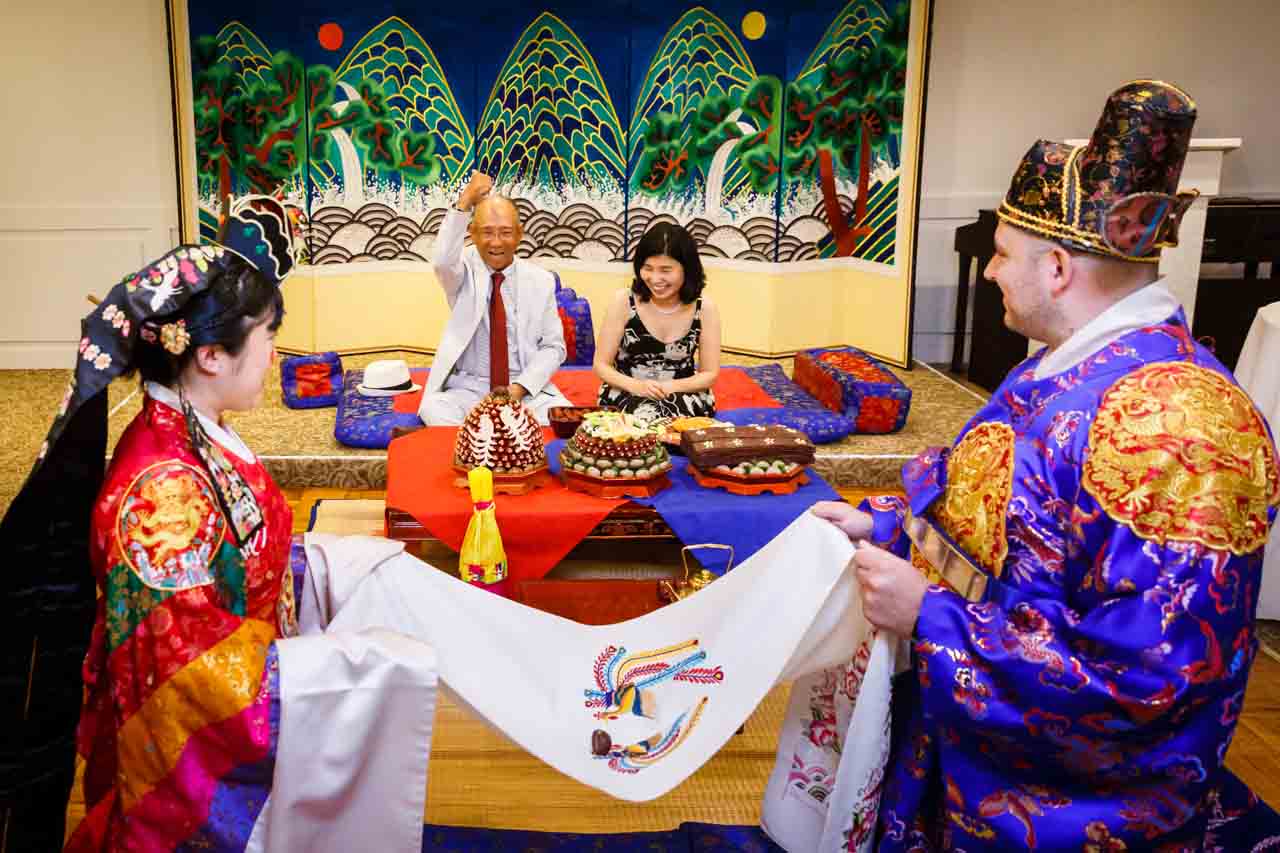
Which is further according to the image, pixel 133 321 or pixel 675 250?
pixel 675 250

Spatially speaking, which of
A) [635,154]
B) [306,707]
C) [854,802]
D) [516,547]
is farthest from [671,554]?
[635,154]

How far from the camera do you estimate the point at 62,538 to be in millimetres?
1675

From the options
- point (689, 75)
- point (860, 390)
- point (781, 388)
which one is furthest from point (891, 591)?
point (689, 75)

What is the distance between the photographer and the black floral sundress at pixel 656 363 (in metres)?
4.53

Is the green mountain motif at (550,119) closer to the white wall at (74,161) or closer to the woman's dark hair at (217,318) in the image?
the white wall at (74,161)

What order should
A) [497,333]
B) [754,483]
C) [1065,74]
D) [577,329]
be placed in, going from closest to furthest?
[754,483] < [497,333] < [577,329] < [1065,74]

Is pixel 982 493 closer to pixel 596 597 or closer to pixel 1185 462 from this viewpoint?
pixel 1185 462

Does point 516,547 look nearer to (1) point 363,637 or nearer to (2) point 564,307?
(1) point 363,637

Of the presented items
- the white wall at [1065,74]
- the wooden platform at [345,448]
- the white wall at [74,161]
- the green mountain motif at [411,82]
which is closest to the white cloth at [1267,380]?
the wooden platform at [345,448]

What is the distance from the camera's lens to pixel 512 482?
3598 millimetres

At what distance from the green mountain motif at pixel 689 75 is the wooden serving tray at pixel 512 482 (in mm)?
3649

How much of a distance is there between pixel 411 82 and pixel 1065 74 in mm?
3764

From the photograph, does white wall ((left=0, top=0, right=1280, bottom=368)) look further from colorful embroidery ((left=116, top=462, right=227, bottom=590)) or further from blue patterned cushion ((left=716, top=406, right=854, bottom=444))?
colorful embroidery ((left=116, top=462, right=227, bottom=590))

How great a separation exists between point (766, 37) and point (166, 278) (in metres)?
5.49
